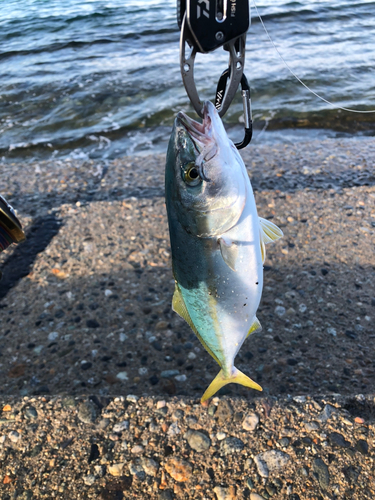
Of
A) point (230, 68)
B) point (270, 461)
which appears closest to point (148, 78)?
point (230, 68)

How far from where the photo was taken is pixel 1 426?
91.7 inches

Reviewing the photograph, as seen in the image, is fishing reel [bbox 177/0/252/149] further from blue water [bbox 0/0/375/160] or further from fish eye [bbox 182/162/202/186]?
blue water [bbox 0/0/375/160]

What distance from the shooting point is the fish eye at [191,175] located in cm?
156

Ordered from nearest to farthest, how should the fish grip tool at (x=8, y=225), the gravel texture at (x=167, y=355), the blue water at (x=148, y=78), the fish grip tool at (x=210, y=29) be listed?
the fish grip tool at (x=210, y=29) → the gravel texture at (x=167, y=355) → the fish grip tool at (x=8, y=225) → the blue water at (x=148, y=78)

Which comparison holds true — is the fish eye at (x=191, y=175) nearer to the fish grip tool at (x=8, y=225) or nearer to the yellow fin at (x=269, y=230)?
the yellow fin at (x=269, y=230)

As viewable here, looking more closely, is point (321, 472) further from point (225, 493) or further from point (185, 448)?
point (185, 448)

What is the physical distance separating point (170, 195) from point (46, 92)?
976cm

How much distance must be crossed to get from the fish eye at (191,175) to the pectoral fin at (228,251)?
0.83 ft

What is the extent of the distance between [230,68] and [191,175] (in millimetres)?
499

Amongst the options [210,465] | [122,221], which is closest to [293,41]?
[122,221]

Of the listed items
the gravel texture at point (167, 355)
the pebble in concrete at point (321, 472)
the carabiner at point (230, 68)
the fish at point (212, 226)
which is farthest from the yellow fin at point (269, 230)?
the pebble in concrete at point (321, 472)

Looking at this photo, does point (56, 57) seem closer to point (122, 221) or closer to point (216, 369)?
point (122, 221)

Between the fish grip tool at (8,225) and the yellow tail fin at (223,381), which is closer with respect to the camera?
the yellow tail fin at (223,381)

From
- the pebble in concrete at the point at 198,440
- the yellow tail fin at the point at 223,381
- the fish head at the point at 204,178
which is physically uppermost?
the fish head at the point at 204,178
